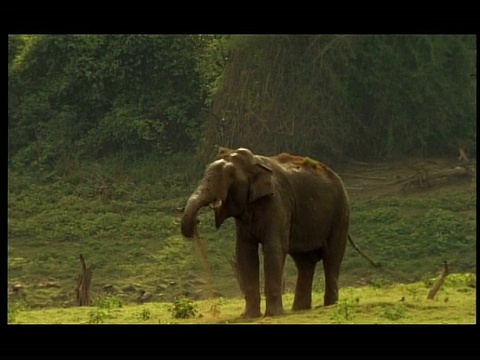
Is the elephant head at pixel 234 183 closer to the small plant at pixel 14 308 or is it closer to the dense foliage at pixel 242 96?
the small plant at pixel 14 308

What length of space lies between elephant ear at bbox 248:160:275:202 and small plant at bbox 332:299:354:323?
1.29 meters

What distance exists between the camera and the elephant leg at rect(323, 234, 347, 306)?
12.7m

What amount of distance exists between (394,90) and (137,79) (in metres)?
5.50

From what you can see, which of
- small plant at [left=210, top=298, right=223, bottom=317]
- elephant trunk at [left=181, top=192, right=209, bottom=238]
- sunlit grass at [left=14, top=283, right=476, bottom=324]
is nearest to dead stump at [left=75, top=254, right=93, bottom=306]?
sunlit grass at [left=14, top=283, right=476, bottom=324]

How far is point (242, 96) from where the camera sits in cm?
2381

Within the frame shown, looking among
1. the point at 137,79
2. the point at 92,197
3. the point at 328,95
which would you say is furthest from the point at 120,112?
the point at 328,95

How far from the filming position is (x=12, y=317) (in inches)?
500

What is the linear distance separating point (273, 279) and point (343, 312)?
863 mm

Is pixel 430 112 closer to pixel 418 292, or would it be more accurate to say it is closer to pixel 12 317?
pixel 418 292

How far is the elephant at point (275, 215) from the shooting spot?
1124 centimetres

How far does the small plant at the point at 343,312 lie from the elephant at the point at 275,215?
0.65 metres

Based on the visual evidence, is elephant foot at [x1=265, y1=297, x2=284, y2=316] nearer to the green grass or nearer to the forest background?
the green grass

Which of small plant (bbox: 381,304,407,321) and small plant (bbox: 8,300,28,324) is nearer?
small plant (bbox: 381,304,407,321)

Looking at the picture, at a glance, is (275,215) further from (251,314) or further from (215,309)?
(215,309)
